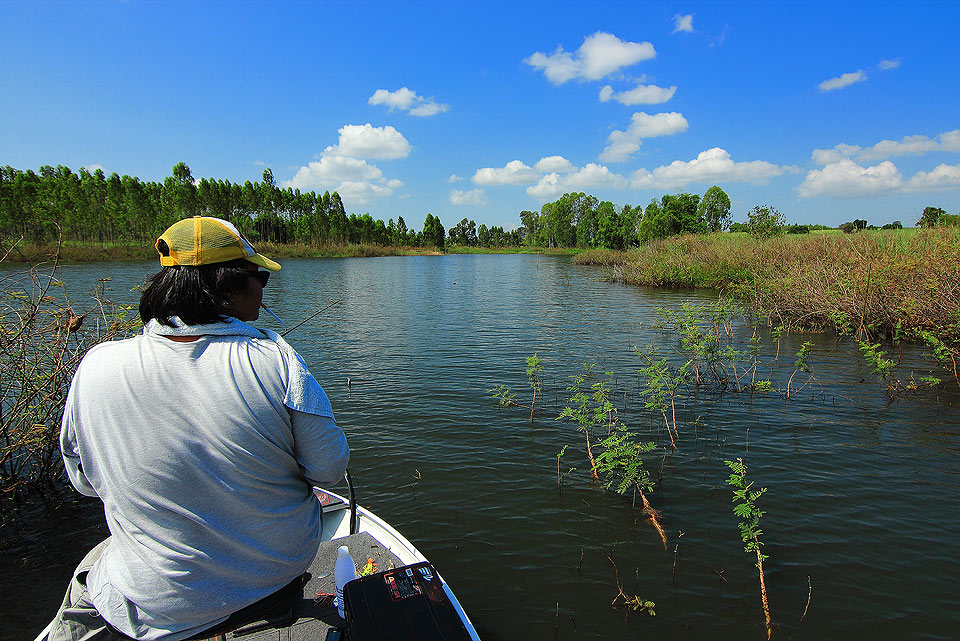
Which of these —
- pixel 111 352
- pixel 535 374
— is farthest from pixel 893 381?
pixel 111 352

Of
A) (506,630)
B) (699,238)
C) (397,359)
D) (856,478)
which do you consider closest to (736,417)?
(856,478)

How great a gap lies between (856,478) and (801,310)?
458 inches

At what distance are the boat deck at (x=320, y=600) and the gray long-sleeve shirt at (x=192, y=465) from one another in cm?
50

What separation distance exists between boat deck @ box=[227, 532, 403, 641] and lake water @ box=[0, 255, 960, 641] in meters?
1.21

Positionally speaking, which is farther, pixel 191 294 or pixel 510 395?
pixel 510 395

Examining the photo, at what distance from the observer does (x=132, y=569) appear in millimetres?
2004

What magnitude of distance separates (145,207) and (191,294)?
261ft

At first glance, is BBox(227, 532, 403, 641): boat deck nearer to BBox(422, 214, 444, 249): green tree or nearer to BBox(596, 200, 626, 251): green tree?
BBox(596, 200, 626, 251): green tree

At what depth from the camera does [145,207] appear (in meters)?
66.1

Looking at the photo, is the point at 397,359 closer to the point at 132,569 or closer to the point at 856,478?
the point at 856,478

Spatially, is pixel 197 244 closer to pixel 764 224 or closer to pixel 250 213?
pixel 764 224

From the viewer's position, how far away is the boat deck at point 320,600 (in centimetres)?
292

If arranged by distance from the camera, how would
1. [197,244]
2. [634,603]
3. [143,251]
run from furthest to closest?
[143,251]
[634,603]
[197,244]

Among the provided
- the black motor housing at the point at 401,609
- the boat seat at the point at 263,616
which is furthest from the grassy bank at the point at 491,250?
the boat seat at the point at 263,616
